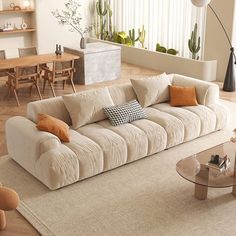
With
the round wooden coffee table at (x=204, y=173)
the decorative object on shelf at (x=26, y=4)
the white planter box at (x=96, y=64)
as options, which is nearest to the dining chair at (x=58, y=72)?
the white planter box at (x=96, y=64)

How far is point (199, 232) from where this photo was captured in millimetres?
3447

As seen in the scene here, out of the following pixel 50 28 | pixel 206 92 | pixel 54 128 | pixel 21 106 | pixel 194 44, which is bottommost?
pixel 21 106

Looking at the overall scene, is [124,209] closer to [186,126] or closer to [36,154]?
[36,154]

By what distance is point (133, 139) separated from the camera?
459 centimetres

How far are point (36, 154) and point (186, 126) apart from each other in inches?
78.4

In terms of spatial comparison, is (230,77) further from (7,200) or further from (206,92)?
(7,200)

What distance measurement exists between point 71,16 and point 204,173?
830cm

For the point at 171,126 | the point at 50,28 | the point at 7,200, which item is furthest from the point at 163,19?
the point at 7,200

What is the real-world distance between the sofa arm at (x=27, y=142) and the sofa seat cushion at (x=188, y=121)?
5.58 ft

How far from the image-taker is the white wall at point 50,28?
10.4 metres

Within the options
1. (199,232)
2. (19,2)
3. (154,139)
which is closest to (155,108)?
(154,139)

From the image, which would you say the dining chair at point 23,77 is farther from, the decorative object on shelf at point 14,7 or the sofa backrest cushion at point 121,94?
the decorative object on shelf at point 14,7

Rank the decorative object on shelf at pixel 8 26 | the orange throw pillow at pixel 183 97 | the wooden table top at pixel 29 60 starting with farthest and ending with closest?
the decorative object on shelf at pixel 8 26 < the wooden table top at pixel 29 60 < the orange throw pillow at pixel 183 97

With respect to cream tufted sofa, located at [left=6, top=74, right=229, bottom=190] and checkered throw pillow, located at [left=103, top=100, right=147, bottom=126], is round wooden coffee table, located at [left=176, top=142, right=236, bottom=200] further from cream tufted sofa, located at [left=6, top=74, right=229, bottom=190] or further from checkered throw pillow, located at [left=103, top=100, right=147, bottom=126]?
checkered throw pillow, located at [left=103, top=100, right=147, bottom=126]
